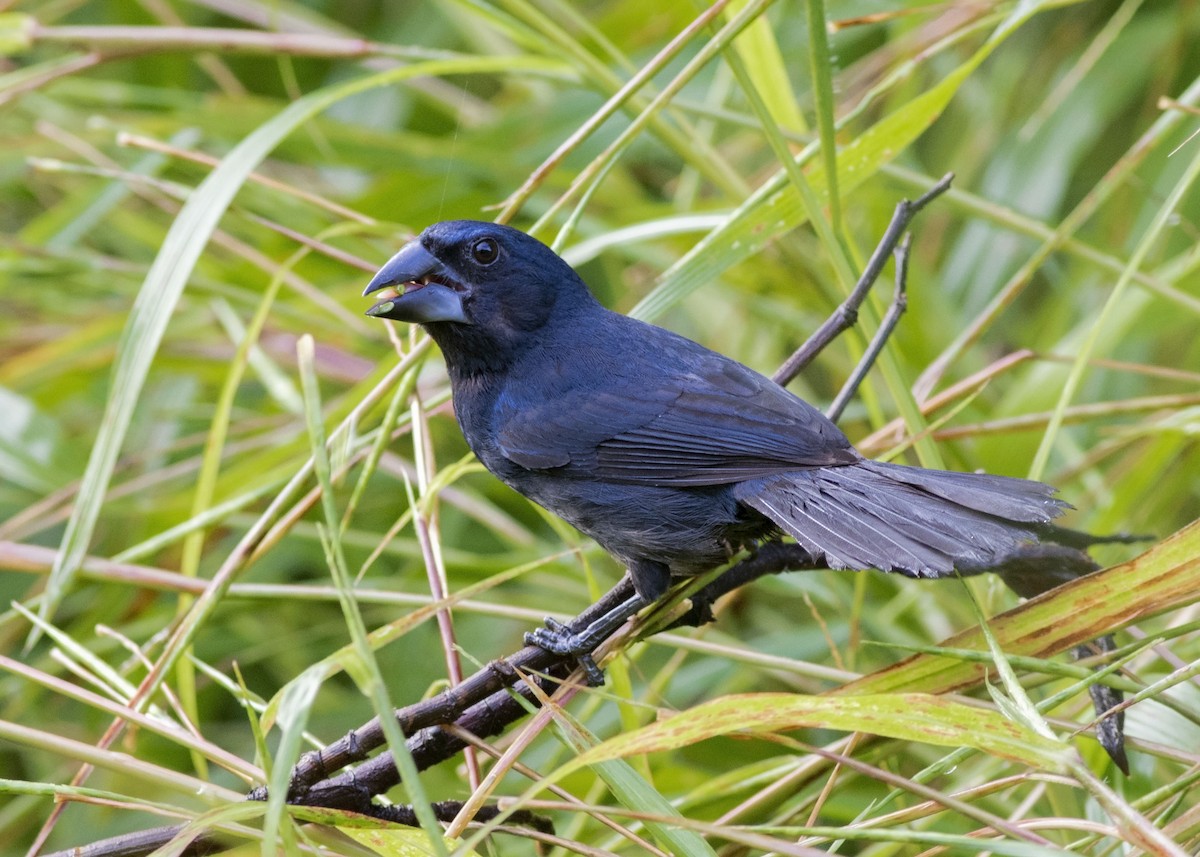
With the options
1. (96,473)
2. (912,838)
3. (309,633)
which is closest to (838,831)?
(912,838)

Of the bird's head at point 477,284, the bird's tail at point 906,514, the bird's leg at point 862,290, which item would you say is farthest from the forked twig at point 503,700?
the bird's head at point 477,284

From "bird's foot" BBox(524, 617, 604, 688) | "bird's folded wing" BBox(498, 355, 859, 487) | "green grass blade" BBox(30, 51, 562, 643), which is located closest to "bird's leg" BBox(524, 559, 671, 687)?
"bird's foot" BBox(524, 617, 604, 688)

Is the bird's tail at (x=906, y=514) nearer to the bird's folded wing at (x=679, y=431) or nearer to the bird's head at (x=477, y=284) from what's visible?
the bird's folded wing at (x=679, y=431)

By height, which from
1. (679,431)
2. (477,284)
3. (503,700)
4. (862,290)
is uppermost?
(477,284)

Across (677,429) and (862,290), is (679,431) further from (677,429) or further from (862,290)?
(862,290)

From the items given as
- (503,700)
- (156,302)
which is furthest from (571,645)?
(156,302)

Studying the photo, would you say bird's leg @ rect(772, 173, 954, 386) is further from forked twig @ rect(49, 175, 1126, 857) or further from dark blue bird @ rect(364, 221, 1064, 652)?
dark blue bird @ rect(364, 221, 1064, 652)

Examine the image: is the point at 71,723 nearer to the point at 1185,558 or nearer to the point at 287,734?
the point at 287,734
